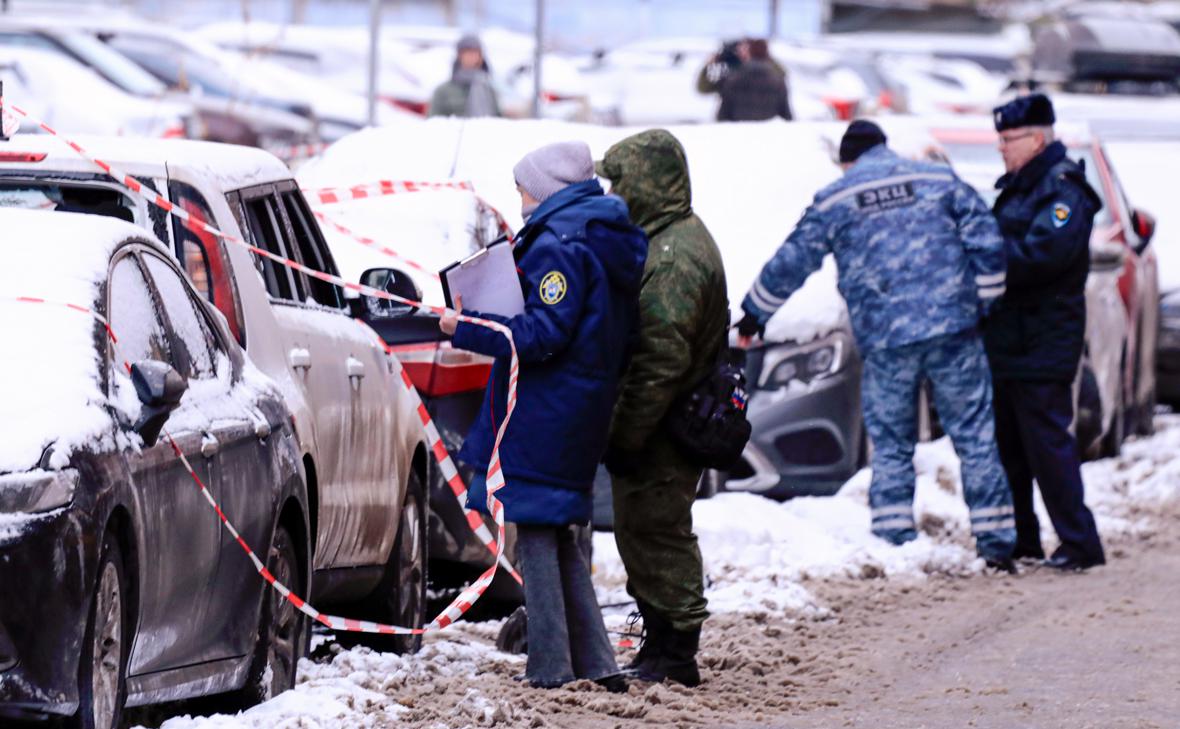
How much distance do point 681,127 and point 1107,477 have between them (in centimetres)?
Result: 310

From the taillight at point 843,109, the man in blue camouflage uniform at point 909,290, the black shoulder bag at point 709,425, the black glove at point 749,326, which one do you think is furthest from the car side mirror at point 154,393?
the taillight at point 843,109

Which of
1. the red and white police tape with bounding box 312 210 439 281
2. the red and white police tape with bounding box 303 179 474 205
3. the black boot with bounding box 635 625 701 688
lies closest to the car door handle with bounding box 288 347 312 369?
the black boot with bounding box 635 625 701 688

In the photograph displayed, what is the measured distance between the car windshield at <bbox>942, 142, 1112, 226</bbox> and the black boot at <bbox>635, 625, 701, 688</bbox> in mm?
7105

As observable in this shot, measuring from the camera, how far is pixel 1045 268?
1098cm

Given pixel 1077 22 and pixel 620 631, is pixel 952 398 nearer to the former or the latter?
pixel 620 631

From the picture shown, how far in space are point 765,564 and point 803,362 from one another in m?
1.52

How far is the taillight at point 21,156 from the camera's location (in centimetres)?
700

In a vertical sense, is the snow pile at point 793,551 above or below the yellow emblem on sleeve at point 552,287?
below

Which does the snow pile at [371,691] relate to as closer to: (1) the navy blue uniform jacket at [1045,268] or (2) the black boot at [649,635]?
(2) the black boot at [649,635]

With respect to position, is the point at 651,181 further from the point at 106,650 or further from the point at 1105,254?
the point at 1105,254

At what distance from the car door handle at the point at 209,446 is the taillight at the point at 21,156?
3.60 ft

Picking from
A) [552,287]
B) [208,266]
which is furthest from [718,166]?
[208,266]

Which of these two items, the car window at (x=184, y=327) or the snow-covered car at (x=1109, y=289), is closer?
the car window at (x=184, y=327)

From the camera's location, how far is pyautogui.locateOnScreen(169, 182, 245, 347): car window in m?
7.20
